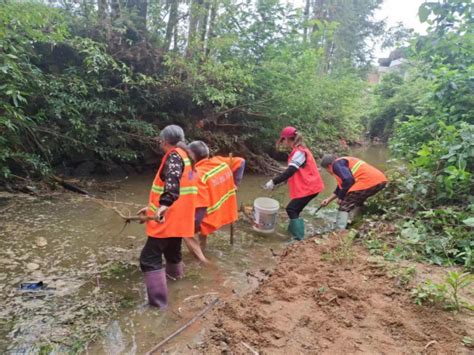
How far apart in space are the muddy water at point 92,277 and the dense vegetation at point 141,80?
136 centimetres

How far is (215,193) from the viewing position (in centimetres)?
487

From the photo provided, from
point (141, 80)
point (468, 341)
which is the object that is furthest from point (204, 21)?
point (468, 341)

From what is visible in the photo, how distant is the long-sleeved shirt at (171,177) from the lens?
3274mm

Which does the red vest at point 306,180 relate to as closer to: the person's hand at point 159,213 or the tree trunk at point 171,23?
the person's hand at point 159,213

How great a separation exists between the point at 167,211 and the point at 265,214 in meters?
2.72

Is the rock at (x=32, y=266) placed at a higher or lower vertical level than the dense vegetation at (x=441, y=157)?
lower

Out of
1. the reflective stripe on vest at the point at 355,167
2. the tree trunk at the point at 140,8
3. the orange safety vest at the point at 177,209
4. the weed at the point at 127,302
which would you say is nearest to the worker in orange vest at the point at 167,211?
the orange safety vest at the point at 177,209

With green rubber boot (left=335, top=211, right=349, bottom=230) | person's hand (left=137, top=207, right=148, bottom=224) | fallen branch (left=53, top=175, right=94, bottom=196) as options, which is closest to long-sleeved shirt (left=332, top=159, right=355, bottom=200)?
green rubber boot (left=335, top=211, right=349, bottom=230)

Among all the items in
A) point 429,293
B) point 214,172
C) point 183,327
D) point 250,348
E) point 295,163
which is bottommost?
point 183,327

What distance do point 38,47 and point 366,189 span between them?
7189 mm

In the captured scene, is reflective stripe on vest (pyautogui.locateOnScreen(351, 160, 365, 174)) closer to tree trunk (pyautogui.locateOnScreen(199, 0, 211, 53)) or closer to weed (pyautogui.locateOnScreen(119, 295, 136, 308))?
weed (pyautogui.locateOnScreen(119, 295, 136, 308))

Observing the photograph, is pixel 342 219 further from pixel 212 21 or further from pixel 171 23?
pixel 171 23

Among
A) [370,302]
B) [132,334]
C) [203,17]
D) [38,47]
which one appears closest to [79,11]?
[38,47]

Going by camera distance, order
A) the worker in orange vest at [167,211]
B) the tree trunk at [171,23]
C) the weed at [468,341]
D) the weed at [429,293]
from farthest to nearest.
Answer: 1. the tree trunk at [171,23]
2. the worker in orange vest at [167,211]
3. the weed at [429,293]
4. the weed at [468,341]
